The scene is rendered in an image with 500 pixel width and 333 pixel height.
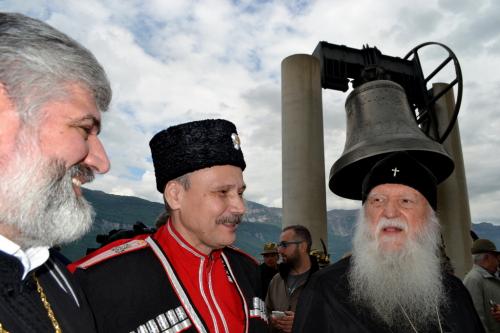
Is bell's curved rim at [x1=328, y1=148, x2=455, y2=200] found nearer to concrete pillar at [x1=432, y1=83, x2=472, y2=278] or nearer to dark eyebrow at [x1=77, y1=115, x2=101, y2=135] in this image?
dark eyebrow at [x1=77, y1=115, x2=101, y2=135]

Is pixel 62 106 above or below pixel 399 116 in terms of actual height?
below

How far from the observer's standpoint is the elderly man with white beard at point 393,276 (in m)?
2.28

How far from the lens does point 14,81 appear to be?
1190 millimetres

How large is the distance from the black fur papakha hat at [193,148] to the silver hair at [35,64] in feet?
3.04

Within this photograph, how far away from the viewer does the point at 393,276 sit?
2477 millimetres

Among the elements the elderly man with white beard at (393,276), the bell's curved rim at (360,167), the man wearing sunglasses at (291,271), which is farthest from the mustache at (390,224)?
the man wearing sunglasses at (291,271)

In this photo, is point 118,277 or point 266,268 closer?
point 118,277

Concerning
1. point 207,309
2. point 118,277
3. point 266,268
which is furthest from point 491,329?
point 118,277

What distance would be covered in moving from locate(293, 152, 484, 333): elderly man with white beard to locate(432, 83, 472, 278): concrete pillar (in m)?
8.78

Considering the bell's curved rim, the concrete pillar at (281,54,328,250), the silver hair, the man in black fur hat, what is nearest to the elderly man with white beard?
the bell's curved rim

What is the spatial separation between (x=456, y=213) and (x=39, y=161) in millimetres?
11657

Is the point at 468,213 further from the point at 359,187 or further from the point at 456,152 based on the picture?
the point at 359,187

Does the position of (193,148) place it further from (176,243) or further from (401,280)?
(401,280)

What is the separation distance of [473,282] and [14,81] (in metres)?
5.99
